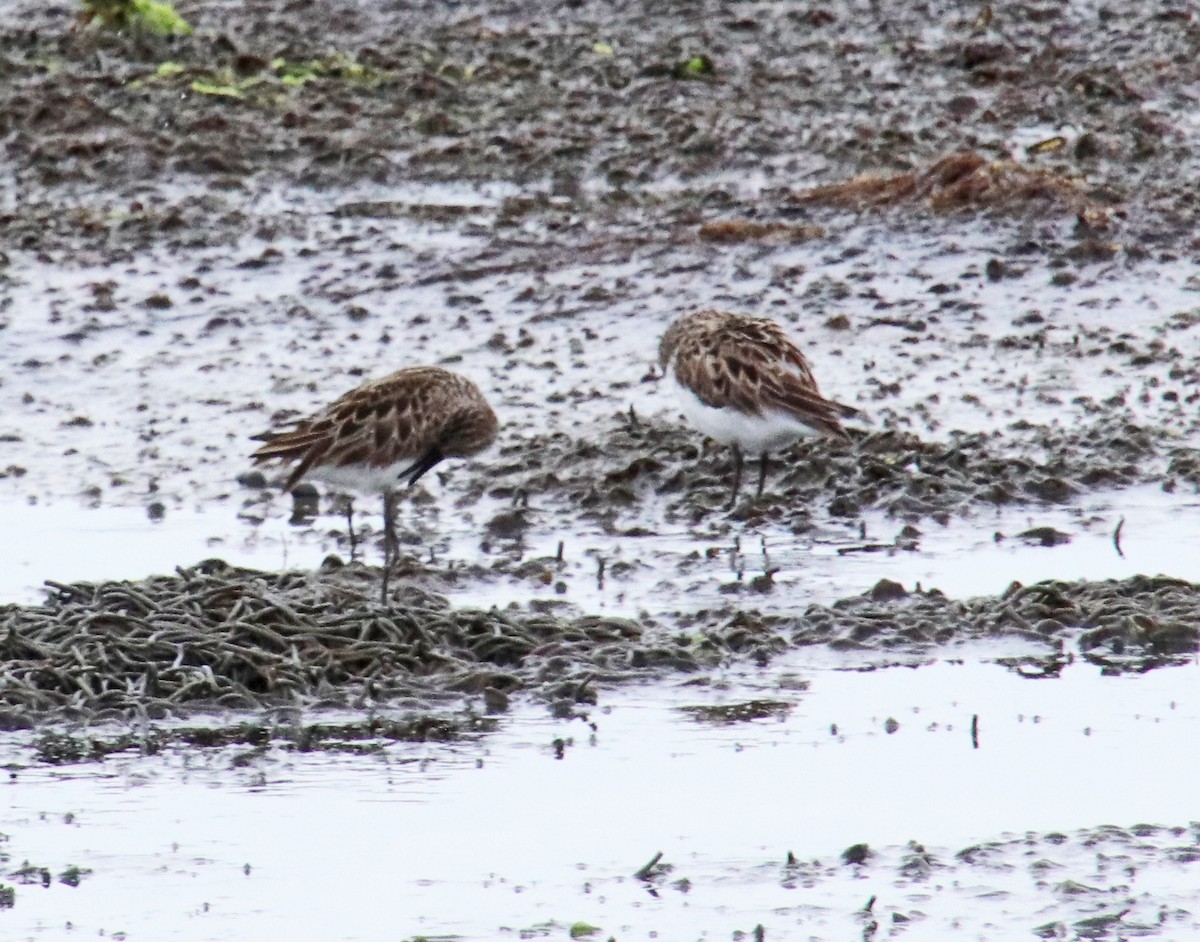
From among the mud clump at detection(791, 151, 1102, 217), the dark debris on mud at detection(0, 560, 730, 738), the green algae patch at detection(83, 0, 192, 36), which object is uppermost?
the green algae patch at detection(83, 0, 192, 36)

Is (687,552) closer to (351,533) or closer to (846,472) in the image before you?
(846,472)

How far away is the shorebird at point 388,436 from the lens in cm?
1001

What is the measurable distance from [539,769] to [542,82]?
47.6 ft

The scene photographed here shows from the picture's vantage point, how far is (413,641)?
359 inches

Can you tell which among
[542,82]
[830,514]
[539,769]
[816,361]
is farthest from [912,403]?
[542,82]

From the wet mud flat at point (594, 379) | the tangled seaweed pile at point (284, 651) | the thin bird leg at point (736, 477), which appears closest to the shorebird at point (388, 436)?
the wet mud flat at point (594, 379)

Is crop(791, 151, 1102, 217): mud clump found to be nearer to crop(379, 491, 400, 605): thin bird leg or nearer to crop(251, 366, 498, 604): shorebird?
crop(251, 366, 498, 604): shorebird

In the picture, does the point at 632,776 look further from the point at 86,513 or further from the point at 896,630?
the point at 86,513

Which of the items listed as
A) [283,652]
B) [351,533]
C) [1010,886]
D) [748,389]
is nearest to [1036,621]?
[748,389]

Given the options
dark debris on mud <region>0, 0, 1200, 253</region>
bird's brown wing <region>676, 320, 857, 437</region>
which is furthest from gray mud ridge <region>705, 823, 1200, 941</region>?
dark debris on mud <region>0, 0, 1200, 253</region>

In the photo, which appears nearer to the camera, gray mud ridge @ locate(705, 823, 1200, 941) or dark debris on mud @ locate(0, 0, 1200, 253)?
gray mud ridge @ locate(705, 823, 1200, 941)

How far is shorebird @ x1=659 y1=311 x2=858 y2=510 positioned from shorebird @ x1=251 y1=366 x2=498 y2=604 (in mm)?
1378

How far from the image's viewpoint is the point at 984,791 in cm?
736

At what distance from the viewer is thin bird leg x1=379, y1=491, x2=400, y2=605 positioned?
9621 mm
